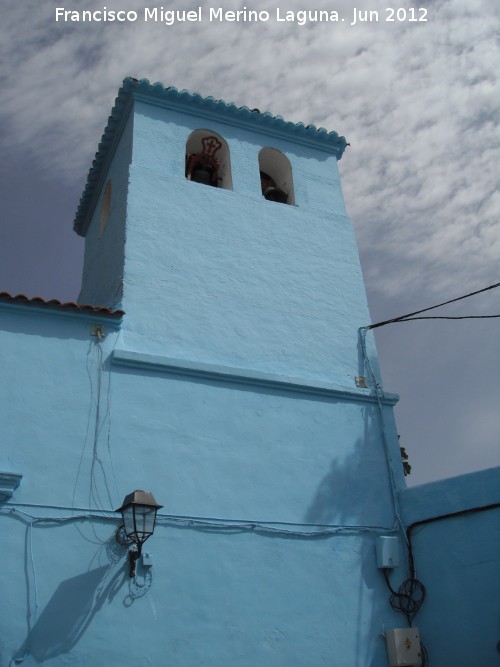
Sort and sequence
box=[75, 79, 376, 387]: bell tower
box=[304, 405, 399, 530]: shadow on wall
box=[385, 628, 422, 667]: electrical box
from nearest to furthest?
1. box=[385, 628, 422, 667]: electrical box
2. box=[304, 405, 399, 530]: shadow on wall
3. box=[75, 79, 376, 387]: bell tower

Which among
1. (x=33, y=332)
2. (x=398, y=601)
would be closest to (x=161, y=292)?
(x=33, y=332)

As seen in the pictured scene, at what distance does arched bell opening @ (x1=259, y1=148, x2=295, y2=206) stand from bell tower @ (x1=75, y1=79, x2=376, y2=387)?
2 centimetres

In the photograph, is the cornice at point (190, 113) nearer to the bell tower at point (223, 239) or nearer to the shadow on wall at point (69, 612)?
the bell tower at point (223, 239)

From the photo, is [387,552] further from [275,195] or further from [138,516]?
[275,195]

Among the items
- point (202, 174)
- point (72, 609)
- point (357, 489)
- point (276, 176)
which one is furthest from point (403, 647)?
point (276, 176)

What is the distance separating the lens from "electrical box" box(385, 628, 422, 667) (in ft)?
20.2

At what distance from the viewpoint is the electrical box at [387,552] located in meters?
6.65

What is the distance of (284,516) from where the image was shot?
6562 mm

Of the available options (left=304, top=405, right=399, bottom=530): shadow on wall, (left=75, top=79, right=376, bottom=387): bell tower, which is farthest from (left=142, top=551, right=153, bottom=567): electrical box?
(left=75, top=79, right=376, bottom=387): bell tower

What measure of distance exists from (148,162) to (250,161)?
1571mm

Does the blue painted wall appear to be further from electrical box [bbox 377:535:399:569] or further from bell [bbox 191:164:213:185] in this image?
bell [bbox 191:164:213:185]

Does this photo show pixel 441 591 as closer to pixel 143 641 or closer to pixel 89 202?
pixel 143 641

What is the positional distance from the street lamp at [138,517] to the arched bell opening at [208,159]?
499 cm

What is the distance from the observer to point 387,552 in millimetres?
6691
